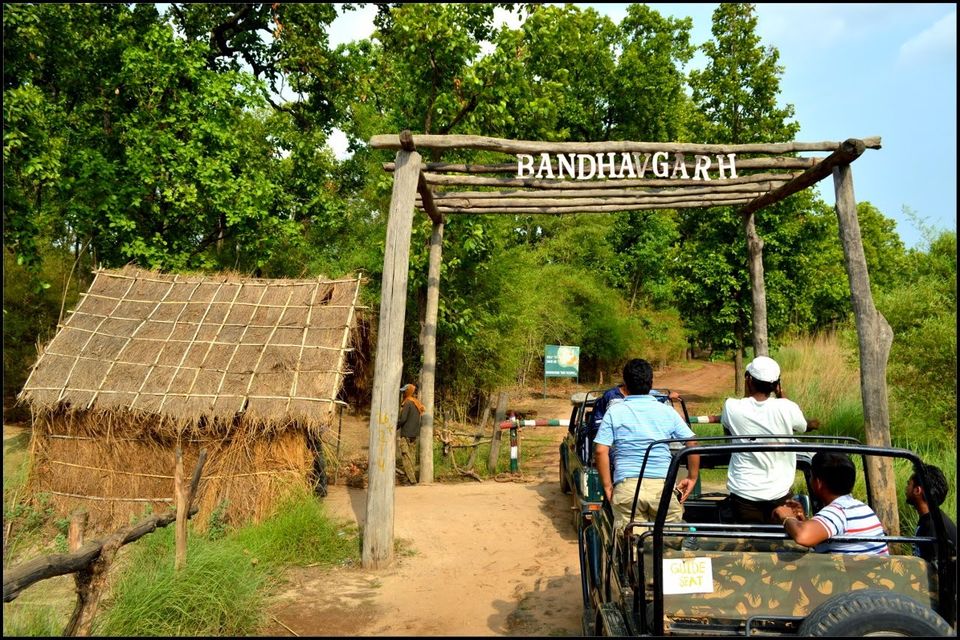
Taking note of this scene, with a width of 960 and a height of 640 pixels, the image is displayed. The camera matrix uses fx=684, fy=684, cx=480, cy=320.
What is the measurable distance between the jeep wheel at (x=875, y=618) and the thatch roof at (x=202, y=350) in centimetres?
677

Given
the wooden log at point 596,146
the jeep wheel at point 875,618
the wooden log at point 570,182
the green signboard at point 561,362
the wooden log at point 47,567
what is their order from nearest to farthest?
the jeep wheel at point 875,618 → the wooden log at point 47,567 → the wooden log at point 596,146 → the wooden log at point 570,182 → the green signboard at point 561,362

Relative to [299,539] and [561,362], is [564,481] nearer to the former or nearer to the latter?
[299,539]

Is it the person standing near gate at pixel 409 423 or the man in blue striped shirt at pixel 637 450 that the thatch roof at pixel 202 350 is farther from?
the man in blue striped shirt at pixel 637 450

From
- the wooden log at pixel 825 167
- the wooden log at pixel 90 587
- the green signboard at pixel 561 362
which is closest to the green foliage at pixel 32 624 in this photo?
the wooden log at pixel 90 587

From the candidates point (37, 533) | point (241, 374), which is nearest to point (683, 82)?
→ point (241, 374)

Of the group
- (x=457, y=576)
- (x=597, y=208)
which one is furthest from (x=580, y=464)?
(x=597, y=208)

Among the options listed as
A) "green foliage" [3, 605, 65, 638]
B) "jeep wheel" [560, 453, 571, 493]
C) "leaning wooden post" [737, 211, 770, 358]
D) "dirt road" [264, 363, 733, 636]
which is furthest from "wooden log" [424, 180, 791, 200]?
"green foliage" [3, 605, 65, 638]

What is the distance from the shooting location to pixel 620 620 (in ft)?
12.0

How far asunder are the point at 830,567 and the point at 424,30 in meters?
11.4

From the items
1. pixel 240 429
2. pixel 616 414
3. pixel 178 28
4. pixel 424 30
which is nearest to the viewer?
pixel 616 414

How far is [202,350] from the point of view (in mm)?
9602

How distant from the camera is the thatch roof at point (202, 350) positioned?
877cm

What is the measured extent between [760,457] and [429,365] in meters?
7.39

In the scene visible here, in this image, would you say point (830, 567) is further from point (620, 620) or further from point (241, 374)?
point (241, 374)
